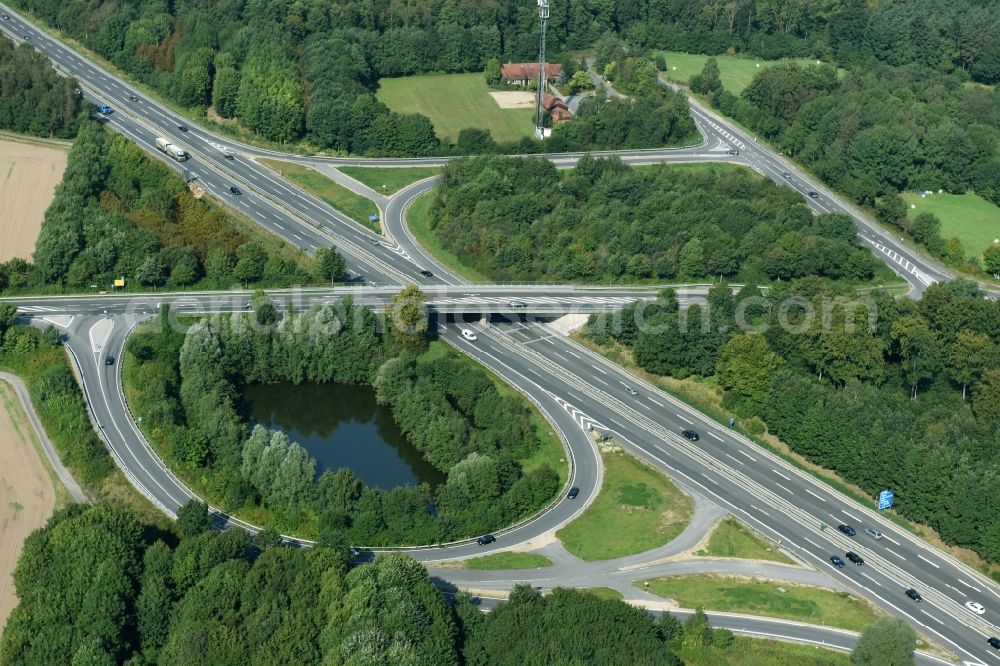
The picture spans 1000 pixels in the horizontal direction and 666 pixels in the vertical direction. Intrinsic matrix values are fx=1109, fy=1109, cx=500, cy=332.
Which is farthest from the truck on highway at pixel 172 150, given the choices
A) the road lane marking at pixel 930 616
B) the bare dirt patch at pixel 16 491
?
the road lane marking at pixel 930 616

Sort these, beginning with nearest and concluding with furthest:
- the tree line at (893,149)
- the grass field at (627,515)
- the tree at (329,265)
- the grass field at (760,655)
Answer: the grass field at (760,655) → the grass field at (627,515) → the tree at (329,265) → the tree line at (893,149)

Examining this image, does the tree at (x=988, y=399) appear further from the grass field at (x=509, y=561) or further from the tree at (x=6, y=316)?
the tree at (x=6, y=316)

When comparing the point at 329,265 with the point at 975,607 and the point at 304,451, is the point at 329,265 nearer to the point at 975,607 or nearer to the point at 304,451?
the point at 304,451

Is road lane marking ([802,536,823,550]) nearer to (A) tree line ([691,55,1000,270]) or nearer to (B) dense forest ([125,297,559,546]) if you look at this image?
(B) dense forest ([125,297,559,546])

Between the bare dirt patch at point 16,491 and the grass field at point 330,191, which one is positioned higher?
the grass field at point 330,191

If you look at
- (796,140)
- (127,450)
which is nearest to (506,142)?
(796,140)

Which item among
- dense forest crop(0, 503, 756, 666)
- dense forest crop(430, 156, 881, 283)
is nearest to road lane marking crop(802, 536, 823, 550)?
dense forest crop(0, 503, 756, 666)
